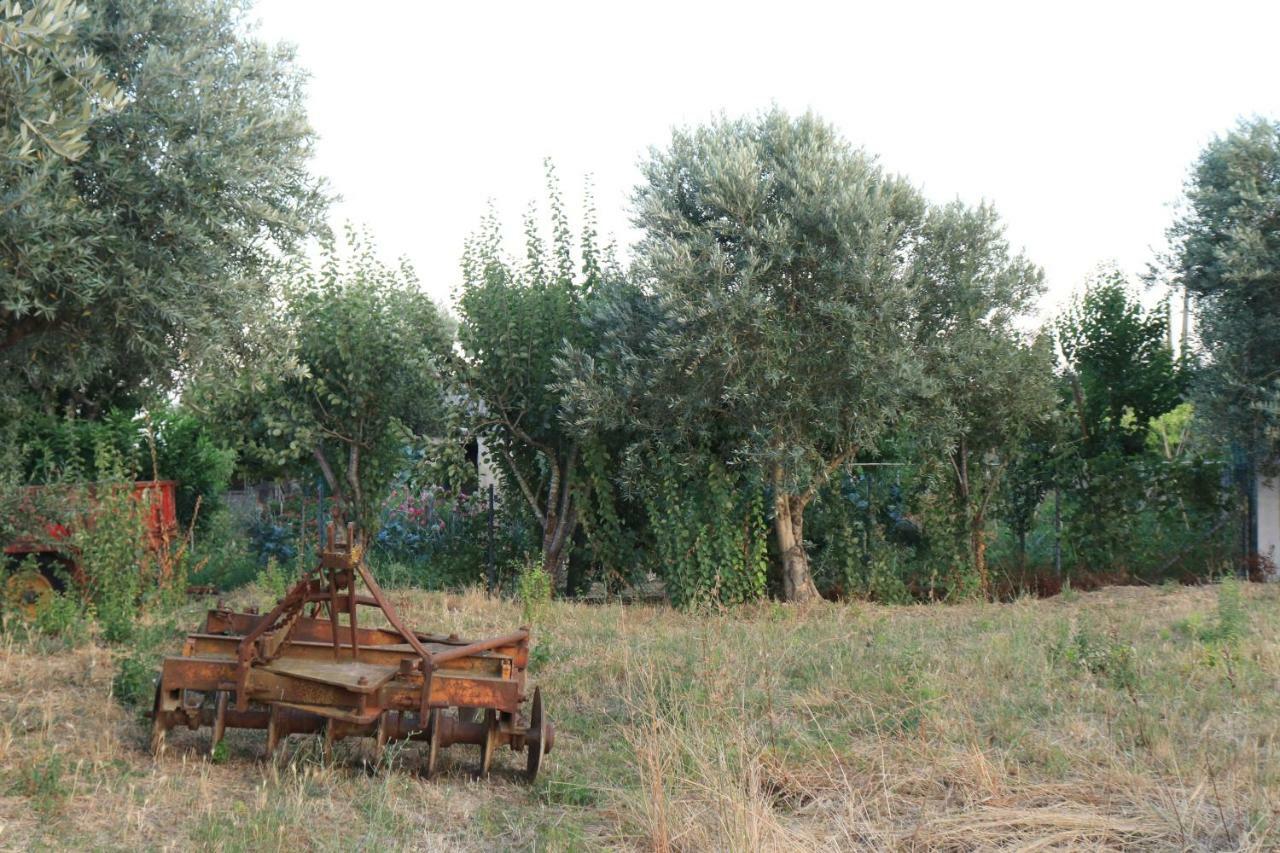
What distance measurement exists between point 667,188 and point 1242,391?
7.06 metres

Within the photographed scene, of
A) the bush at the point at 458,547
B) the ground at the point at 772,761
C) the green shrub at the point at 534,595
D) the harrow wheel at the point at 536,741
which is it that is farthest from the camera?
the bush at the point at 458,547

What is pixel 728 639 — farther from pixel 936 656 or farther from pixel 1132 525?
pixel 1132 525

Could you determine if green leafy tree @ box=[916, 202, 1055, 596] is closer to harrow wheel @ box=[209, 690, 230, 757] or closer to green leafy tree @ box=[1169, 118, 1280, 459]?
green leafy tree @ box=[1169, 118, 1280, 459]

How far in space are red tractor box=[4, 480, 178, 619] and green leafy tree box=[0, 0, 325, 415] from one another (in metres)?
2.01

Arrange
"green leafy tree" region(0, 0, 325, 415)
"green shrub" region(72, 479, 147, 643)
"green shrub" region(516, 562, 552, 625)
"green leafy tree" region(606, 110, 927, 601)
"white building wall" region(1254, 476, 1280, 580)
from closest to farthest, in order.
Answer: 1. "green leafy tree" region(0, 0, 325, 415)
2. "green shrub" region(72, 479, 147, 643)
3. "green shrub" region(516, 562, 552, 625)
4. "green leafy tree" region(606, 110, 927, 601)
5. "white building wall" region(1254, 476, 1280, 580)

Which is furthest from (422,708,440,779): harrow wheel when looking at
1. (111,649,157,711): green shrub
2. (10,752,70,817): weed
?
(111,649,157,711): green shrub

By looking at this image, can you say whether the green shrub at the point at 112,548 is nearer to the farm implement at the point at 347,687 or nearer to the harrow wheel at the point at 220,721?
the farm implement at the point at 347,687

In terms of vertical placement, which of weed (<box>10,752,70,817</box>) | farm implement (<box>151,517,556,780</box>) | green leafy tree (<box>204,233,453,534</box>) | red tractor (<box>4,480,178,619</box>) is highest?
green leafy tree (<box>204,233,453,534</box>)

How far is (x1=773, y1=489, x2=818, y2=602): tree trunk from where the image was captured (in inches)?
495

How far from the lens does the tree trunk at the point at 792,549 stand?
12.6 m

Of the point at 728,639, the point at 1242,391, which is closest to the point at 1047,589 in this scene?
the point at 1242,391

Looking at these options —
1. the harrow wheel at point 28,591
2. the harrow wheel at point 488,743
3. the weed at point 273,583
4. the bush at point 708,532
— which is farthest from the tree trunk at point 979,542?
the harrow wheel at point 28,591

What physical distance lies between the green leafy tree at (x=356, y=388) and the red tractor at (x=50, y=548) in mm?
1553

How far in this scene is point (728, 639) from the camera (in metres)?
9.46
